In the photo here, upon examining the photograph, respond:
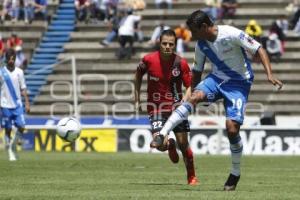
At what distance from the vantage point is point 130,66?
40219 millimetres

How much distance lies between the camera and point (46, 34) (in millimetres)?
43094

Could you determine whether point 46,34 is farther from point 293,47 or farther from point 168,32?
point 168,32

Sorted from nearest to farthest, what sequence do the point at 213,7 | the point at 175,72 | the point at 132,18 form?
the point at 175,72
the point at 132,18
the point at 213,7

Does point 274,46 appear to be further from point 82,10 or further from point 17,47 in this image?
point 17,47

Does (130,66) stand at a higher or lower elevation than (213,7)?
lower

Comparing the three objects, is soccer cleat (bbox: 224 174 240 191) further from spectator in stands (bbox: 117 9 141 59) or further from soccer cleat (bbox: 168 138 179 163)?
spectator in stands (bbox: 117 9 141 59)

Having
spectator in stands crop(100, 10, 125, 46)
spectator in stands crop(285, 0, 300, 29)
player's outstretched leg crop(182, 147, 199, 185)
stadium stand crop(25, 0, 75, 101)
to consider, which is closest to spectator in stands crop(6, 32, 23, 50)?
stadium stand crop(25, 0, 75, 101)

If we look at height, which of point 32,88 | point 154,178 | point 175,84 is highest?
point 175,84

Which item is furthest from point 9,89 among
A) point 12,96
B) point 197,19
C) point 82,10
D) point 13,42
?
point 82,10

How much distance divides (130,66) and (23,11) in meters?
6.50

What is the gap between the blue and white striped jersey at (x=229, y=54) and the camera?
14.3 meters

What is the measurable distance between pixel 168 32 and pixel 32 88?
24619 mm

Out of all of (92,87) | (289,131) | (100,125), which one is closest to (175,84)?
(289,131)

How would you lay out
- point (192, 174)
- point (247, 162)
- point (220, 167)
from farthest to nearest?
point (247, 162) < point (220, 167) < point (192, 174)
